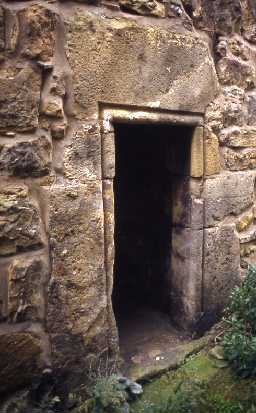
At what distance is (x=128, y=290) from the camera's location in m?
3.38

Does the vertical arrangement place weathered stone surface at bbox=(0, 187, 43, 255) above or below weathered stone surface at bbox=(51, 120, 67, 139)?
below

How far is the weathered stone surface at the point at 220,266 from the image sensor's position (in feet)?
8.35

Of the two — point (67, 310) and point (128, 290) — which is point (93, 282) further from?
point (128, 290)

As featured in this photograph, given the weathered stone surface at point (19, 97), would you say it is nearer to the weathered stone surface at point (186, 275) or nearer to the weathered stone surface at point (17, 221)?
the weathered stone surface at point (17, 221)

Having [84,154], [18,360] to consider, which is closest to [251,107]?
[84,154]

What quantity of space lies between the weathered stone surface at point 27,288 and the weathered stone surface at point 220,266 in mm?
1178

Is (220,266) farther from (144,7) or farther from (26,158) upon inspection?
(144,7)

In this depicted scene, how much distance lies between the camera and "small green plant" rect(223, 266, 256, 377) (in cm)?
212

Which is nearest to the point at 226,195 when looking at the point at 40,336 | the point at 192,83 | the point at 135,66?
the point at 192,83

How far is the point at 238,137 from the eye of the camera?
2631 millimetres

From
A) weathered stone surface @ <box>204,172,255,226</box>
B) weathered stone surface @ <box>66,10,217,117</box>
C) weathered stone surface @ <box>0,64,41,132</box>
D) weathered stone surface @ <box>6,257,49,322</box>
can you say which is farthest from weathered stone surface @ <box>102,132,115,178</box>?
weathered stone surface @ <box>204,172,255,226</box>

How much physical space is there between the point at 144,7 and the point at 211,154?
3.20ft

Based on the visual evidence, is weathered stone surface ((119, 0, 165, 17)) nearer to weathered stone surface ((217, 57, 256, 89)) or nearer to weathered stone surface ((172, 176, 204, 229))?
weathered stone surface ((217, 57, 256, 89))

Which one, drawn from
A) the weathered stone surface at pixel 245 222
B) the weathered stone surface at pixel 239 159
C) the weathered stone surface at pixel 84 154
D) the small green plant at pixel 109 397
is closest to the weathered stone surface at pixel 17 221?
the weathered stone surface at pixel 84 154
